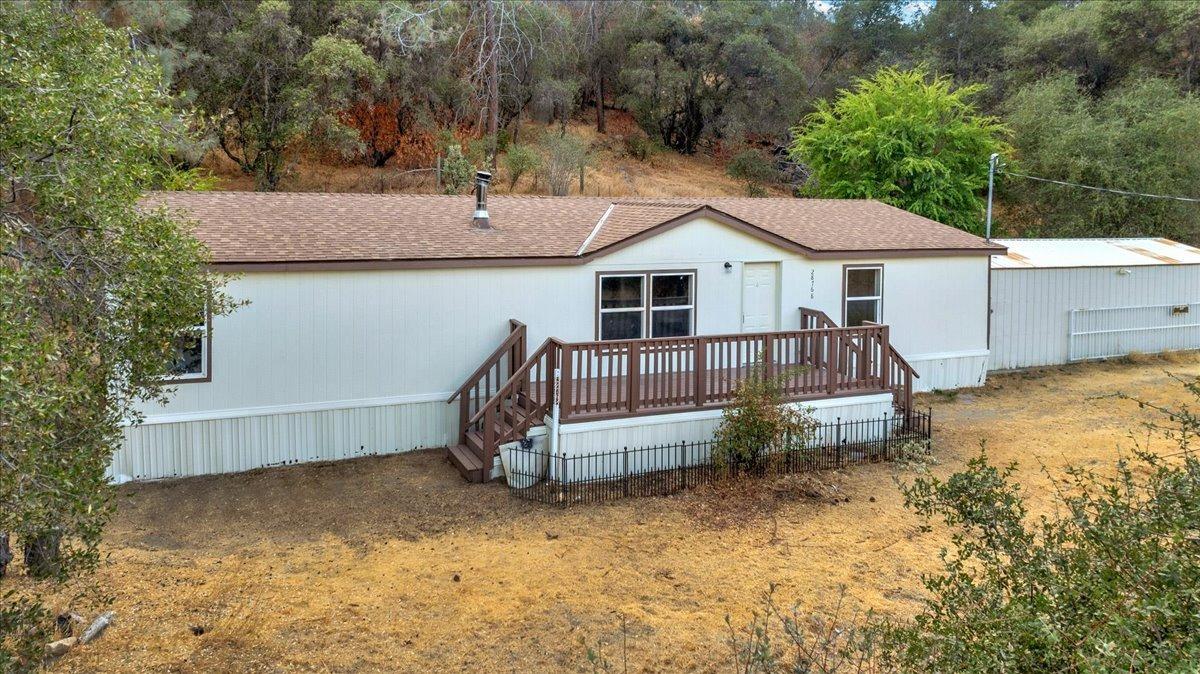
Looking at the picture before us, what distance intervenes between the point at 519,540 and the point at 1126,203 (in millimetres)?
27123

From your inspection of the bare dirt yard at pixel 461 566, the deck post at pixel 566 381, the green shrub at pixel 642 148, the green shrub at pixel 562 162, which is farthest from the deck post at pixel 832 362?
the green shrub at pixel 642 148

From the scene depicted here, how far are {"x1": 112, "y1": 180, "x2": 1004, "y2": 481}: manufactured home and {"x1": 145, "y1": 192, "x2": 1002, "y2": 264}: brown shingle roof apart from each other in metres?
0.05

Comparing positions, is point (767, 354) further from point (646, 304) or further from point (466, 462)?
point (466, 462)

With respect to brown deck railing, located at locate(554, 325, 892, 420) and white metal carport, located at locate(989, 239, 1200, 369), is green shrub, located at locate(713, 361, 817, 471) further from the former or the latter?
white metal carport, located at locate(989, 239, 1200, 369)

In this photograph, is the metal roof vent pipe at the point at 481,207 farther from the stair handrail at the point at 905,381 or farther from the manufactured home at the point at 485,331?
the stair handrail at the point at 905,381

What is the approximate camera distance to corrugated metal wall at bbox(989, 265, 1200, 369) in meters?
17.3

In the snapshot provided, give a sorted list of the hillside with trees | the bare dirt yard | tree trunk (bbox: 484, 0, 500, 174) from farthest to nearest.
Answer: the hillside with trees
tree trunk (bbox: 484, 0, 500, 174)
the bare dirt yard

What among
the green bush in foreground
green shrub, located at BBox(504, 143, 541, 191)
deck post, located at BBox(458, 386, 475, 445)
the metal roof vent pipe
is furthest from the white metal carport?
green shrub, located at BBox(504, 143, 541, 191)

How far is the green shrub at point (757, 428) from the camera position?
10.4 m

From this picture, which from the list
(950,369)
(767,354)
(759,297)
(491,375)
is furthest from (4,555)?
(950,369)

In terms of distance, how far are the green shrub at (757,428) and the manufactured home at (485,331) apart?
448mm

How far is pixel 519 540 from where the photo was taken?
864cm

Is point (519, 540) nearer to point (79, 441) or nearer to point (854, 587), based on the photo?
point (854, 587)

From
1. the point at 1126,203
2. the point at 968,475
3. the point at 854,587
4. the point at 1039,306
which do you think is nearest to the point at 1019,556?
the point at 968,475
